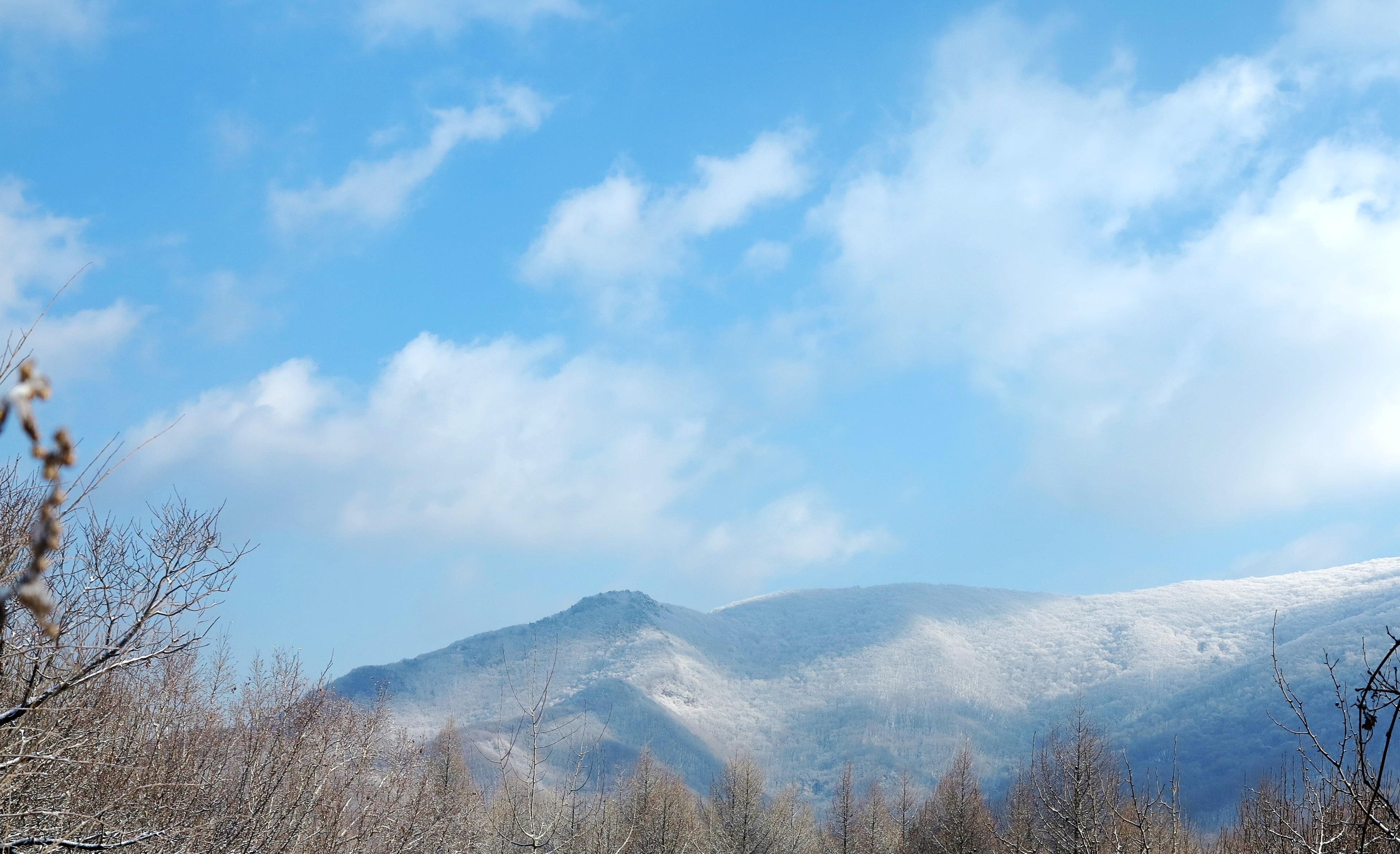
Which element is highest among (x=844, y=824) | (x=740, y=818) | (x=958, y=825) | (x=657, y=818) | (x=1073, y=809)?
(x=1073, y=809)

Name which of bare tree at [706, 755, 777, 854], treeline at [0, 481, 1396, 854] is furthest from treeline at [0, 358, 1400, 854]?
bare tree at [706, 755, 777, 854]

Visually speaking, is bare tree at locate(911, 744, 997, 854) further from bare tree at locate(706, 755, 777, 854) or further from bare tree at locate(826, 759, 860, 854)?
bare tree at locate(706, 755, 777, 854)

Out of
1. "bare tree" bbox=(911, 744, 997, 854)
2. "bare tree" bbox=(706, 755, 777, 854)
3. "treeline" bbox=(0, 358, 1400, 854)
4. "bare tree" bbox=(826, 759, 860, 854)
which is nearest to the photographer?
"treeline" bbox=(0, 358, 1400, 854)

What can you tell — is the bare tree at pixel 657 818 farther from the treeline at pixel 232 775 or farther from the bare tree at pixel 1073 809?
the bare tree at pixel 1073 809

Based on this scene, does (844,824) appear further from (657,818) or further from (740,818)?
(657,818)

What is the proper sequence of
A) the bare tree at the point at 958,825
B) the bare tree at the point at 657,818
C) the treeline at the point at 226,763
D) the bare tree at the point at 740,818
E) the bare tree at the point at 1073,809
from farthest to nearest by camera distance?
the bare tree at the point at 740,818 → the bare tree at the point at 657,818 → the bare tree at the point at 958,825 → the bare tree at the point at 1073,809 → the treeline at the point at 226,763

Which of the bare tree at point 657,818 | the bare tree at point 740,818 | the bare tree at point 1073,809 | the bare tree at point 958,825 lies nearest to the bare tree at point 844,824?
the bare tree at point 958,825

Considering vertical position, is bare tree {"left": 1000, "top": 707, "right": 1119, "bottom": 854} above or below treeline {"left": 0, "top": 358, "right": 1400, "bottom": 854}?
below

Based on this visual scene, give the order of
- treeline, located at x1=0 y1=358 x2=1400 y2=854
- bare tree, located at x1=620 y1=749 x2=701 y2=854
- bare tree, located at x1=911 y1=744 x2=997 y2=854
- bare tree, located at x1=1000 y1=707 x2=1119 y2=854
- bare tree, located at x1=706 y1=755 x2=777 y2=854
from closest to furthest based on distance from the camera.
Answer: treeline, located at x1=0 y1=358 x2=1400 y2=854
bare tree, located at x1=1000 y1=707 x2=1119 y2=854
bare tree, located at x1=911 y1=744 x2=997 y2=854
bare tree, located at x1=620 y1=749 x2=701 y2=854
bare tree, located at x1=706 y1=755 x2=777 y2=854

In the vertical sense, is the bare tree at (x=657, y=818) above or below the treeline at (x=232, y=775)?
below

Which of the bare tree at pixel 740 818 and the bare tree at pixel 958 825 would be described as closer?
the bare tree at pixel 958 825

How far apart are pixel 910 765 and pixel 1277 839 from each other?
185 m

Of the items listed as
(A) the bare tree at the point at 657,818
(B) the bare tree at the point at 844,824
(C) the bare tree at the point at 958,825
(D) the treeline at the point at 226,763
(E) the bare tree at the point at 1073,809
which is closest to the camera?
(D) the treeline at the point at 226,763

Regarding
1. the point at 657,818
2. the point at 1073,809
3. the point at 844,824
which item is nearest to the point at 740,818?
the point at 844,824
